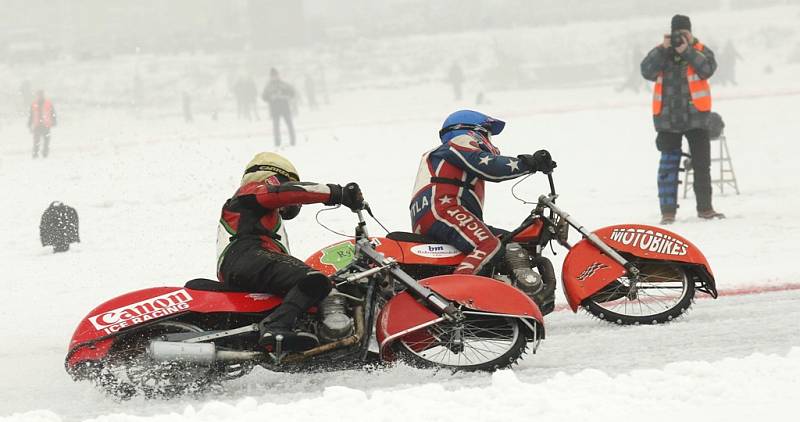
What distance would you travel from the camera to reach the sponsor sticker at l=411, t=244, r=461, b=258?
6.94 meters

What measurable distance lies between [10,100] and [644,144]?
3043 cm

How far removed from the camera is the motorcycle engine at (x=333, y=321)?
6.07 metres

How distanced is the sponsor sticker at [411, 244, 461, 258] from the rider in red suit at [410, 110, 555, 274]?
5 cm

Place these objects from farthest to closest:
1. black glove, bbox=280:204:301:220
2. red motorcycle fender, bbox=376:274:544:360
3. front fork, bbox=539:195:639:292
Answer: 1. front fork, bbox=539:195:639:292
2. black glove, bbox=280:204:301:220
3. red motorcycle fender, bbox=376:274:544:360

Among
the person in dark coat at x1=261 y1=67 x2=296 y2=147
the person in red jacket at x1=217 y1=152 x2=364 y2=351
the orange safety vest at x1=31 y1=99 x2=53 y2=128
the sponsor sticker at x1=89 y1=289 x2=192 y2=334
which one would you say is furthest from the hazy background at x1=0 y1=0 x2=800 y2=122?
the sponsor sticker at x1=89 y1=289 x2=192 y2=334

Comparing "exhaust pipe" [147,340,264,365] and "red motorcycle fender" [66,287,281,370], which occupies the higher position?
"red motorcycle fender" [66,287,281,370]

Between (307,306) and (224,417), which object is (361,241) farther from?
(224,417)

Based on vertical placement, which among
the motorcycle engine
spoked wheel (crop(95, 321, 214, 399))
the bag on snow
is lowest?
spoked wheel (crop(95, 321, 214, 399))

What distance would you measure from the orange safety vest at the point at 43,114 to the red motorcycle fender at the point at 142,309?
2194cm

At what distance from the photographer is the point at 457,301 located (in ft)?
19.9

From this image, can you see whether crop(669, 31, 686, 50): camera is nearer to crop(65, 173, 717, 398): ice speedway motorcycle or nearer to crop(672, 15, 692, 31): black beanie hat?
crop(672, 15, 692, 31): black beanie hat

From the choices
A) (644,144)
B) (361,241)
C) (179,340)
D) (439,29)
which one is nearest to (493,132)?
(361,241)

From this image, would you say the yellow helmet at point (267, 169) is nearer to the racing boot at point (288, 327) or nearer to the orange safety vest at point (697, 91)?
the racing boot at point (288, 327)

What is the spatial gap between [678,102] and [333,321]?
7320 mm
